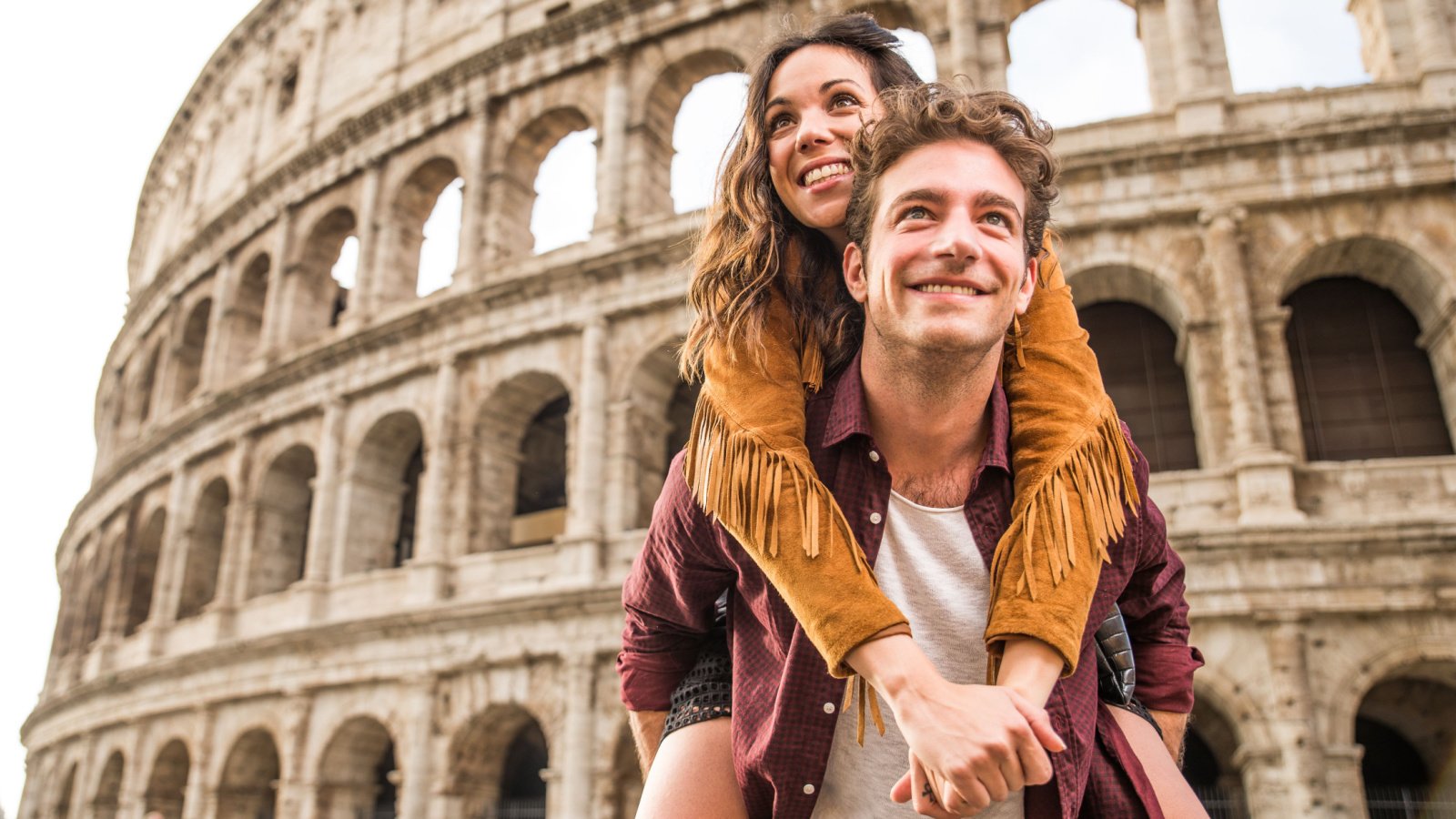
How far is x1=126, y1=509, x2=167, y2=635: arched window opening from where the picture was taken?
2011 centimetres

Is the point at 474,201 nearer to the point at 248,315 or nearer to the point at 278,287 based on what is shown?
the point at 278,287

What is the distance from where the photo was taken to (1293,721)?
959cm

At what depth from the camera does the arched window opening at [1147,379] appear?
38.4 feet

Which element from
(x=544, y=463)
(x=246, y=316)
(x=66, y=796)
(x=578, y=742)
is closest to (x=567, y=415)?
(x=544, y=463)

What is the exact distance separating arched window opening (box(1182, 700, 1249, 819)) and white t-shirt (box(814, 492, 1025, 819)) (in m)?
9.97

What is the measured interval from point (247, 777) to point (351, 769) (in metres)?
2.53

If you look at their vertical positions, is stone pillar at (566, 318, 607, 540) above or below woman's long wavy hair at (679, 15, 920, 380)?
above

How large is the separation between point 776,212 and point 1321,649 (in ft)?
32.3

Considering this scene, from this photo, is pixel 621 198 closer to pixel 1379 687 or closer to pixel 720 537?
pixel 1379 687

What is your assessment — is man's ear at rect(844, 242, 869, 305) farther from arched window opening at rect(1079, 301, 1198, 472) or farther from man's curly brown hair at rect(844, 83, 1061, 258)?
arched window opening at rect(1079, 301, 1198, 472)

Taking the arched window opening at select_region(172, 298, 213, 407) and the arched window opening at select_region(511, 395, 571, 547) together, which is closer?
the arched window opening at select_region(511, 395, 571, 547)

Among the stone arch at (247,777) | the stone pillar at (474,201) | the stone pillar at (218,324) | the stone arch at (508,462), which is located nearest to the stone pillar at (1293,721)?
the stone arch at (508,462)

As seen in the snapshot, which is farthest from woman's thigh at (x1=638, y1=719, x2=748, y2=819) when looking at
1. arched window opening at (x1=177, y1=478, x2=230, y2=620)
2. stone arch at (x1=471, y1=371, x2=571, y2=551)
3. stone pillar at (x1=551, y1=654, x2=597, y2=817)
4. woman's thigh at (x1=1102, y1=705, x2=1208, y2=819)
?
arched window opening at (x1=177, y1=478, x2=230, y2=620)

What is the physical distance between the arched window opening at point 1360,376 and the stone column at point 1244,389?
1.20 m
